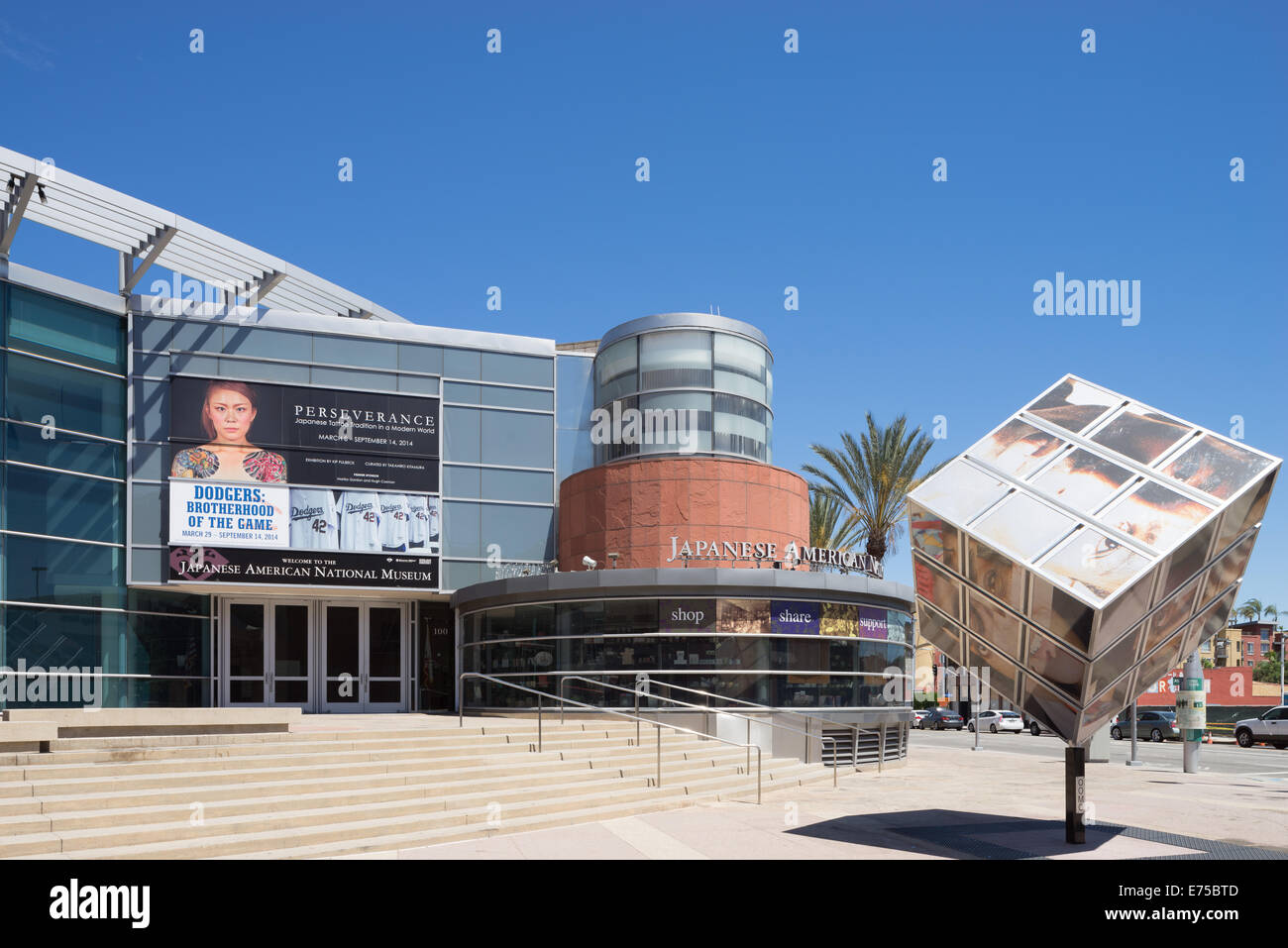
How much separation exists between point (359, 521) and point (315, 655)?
3.56m

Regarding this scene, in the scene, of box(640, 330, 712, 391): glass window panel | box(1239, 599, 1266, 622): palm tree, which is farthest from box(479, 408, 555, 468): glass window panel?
box(1239, 599, 1266, 622): palm tree

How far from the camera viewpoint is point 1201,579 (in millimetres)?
11320

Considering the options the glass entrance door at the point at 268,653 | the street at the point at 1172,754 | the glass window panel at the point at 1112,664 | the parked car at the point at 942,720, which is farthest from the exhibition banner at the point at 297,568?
the parked car at the point at 942,720

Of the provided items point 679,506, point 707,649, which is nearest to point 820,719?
point 707,649

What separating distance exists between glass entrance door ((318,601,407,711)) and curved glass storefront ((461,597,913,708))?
473cm

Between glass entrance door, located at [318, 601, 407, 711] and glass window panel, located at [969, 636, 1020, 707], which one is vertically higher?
glass window panel, located at [969, 636, 1020, 707]

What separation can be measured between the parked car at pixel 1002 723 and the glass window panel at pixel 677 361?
34.9 meters

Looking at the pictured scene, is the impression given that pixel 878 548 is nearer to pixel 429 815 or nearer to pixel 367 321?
pixel 367 321

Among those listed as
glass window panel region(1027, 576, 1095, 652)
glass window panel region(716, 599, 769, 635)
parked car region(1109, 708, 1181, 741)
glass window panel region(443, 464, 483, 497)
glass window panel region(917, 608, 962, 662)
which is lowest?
parked car region(1109, 708, 1181, 741)

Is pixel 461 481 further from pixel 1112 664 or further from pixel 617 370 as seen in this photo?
pixel 1112 664

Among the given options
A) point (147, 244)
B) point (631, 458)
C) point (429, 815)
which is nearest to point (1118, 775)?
point (631, 458)

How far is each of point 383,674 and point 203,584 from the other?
200 inches

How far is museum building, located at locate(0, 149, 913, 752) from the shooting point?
23953 mm

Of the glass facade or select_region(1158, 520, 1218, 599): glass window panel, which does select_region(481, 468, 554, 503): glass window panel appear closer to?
the glass facade
